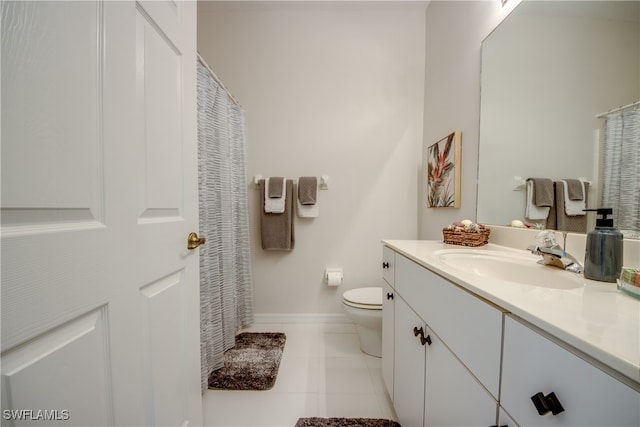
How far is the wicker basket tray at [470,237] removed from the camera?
112cm

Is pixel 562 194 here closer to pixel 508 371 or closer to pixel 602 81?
pixel 602 81

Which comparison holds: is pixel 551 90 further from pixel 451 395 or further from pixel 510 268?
pixel 451 395

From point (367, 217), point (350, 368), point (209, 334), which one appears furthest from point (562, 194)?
Result: point (209, 334)

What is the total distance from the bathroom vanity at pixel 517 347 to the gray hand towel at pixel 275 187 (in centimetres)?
122

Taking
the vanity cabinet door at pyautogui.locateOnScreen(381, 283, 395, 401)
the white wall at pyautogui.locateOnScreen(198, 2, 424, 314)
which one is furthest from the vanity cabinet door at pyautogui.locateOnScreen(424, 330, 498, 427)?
the white wall at pyautogui.locateOnScreen(198, 2, 424, 314)

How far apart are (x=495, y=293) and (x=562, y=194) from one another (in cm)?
66

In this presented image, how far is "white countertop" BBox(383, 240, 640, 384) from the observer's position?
28 cm

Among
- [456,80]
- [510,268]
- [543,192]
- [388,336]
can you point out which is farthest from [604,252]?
[456,80]

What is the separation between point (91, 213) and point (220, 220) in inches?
39.8

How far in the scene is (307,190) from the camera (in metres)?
1.89

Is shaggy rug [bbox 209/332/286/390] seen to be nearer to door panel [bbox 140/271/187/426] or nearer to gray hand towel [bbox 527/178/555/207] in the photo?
door panel [bbox 140/271/187/426]

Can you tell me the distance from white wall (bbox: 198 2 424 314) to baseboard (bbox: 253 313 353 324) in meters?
0.04

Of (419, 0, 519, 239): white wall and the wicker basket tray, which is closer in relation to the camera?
the wicker basket tray

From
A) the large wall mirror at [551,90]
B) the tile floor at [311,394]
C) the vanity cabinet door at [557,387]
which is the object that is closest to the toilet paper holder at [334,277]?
the tile floor at [311,394]
